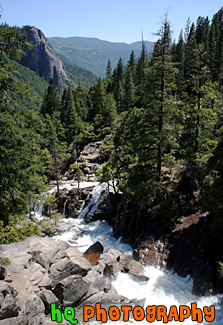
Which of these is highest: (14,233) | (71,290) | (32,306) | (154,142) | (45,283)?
(154,142)

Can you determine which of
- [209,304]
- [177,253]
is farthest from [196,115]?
[209,304]

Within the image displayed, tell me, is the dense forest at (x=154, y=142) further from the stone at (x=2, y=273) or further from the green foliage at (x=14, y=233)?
the stone at (x=2, y=273)

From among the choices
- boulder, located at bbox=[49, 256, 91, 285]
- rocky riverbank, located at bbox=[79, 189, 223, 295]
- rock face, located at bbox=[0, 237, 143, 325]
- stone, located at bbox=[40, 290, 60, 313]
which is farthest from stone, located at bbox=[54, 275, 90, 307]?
rocky riverbank, located at bbox=[79, 189, 223, 295]

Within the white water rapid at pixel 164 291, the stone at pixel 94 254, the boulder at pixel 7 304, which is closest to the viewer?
the boulder at pixel 7 304

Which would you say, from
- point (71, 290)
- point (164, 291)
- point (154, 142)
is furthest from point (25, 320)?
point (154, 142)

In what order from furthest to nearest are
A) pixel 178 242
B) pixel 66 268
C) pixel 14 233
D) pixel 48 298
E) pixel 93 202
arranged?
pixel 93 202
pixel 178 242
pixel 14 233
pixel 66 268
pixel 48 298

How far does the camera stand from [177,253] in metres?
15.1

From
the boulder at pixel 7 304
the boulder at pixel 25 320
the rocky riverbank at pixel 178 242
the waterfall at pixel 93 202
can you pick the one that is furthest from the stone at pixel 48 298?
the waterfall at pixel 93 202

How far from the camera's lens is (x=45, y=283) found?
10500 millimetres

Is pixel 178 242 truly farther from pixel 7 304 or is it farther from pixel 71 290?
pixel 7 304

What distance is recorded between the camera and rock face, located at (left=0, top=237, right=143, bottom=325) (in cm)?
855

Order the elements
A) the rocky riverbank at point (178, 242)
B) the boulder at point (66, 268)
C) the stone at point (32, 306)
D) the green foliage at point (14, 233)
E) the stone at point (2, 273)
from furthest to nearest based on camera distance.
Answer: the rocky riverbank at point (178, 242) → the green foliage at point (14, 233) → the boulder at point (66, 268) → the stone at point (2, 273) → the stone at point (32, 306)

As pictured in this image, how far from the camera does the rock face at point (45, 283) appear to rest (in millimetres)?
8547

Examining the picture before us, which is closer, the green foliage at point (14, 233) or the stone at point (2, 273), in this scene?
the stone at point (2, 273)
